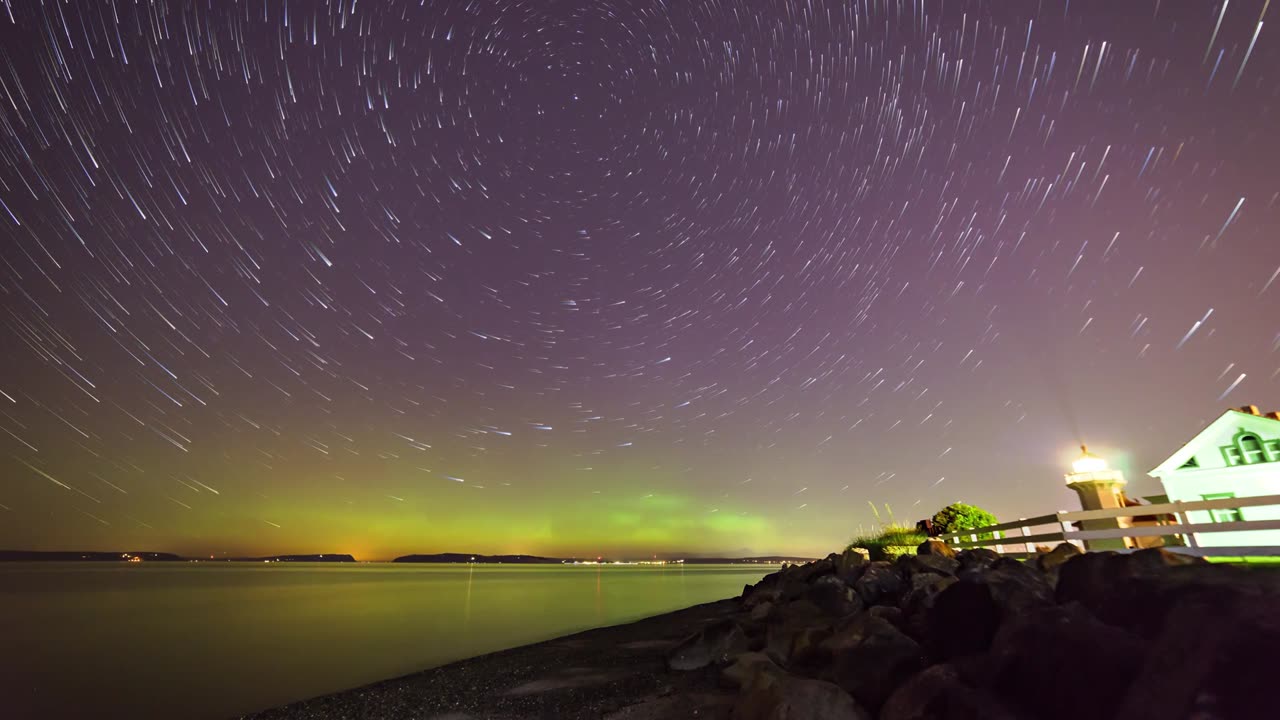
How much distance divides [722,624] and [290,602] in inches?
1620

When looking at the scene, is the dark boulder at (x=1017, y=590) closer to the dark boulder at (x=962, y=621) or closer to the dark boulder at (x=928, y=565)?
the dark boulder at (x=962, y=621)

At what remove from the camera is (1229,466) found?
2220 cm

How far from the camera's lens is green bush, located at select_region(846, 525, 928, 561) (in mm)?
21266

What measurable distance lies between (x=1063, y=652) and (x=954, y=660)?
5.12 feet

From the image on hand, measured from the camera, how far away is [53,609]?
115 ft

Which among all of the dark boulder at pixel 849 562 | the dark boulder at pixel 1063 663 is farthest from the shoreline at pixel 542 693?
the dark boulder at pixel 849 562

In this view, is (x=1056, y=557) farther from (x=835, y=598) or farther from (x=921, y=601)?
(x=835, y=598)

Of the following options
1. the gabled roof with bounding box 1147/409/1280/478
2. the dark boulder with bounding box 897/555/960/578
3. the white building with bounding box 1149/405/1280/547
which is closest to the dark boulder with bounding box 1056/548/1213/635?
the dark boulder with bounding box 897/555/960/578

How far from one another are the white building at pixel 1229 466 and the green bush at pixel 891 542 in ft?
32.8

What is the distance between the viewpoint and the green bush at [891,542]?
21.3 metres

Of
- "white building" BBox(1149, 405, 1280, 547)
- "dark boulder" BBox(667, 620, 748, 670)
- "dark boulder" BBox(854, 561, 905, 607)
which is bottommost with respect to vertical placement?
"dark boulder" BBox(667, 620, 748, 670)

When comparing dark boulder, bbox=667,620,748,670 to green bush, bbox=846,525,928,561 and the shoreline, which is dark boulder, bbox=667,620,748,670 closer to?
the shoreline

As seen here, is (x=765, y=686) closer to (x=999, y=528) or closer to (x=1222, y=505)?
(x=1222, y=505)

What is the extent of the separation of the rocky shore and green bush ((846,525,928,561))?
27.0 ft
